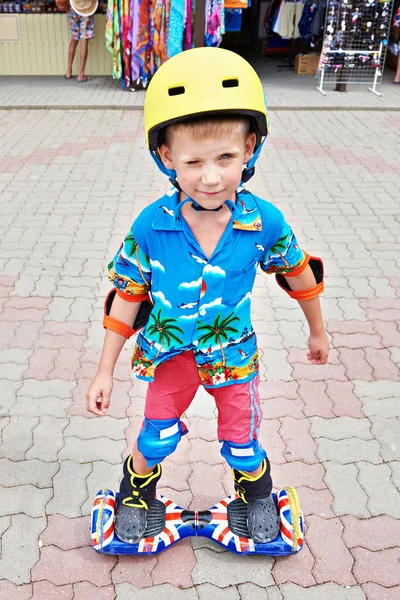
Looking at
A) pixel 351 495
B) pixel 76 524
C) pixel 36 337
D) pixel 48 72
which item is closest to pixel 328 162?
pixel 36 337

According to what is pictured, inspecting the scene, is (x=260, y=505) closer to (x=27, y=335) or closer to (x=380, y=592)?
(x=380, y=592)

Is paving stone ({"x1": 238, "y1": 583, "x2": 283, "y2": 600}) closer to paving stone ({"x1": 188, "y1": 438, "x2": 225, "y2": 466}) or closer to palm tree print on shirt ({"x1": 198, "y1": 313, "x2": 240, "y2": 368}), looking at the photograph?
paving stone ({"x1": 188, "y1": 438, "x2": 225, "y2": 466})

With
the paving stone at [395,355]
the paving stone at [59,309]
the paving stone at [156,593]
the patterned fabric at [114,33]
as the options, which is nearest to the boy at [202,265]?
the paving stone at [156,593]

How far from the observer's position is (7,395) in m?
3.32

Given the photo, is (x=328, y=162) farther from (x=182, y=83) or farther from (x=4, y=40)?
(x=4, y=40)

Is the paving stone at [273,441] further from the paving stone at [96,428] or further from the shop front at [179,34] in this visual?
the shop front at [179,34]

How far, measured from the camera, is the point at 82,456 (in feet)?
9.48

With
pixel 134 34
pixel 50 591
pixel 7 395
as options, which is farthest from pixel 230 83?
pixel 134 34

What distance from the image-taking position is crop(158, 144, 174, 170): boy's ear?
178cm

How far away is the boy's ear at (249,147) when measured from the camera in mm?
1772

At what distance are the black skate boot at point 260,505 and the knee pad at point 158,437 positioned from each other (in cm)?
34

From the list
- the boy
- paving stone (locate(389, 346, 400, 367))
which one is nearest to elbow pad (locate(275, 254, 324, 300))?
the boy

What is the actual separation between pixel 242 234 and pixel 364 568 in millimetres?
1452

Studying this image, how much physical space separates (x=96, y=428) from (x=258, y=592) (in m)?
1.22
